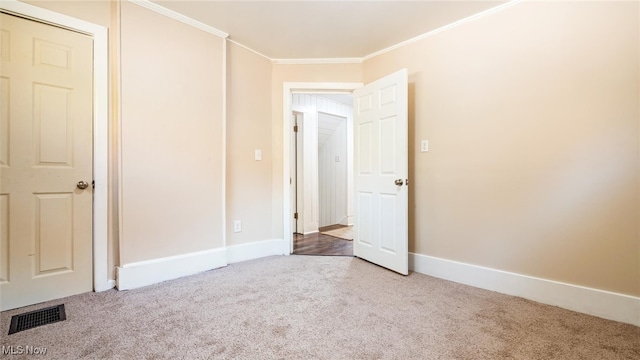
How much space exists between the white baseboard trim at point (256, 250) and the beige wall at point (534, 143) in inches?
60.1

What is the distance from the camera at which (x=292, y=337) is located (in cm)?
152

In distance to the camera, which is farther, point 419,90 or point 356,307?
point 419,90

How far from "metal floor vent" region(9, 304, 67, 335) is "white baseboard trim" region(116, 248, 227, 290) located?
0.38 m

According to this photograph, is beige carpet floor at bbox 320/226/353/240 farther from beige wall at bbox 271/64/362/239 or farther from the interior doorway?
beige wall at bbox 271/64/362/239

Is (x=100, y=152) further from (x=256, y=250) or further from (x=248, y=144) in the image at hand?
(x=256, y=250)

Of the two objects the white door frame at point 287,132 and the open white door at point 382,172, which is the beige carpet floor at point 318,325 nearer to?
the open white door at point 382,172

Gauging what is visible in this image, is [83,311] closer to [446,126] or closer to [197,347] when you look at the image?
[197,347]

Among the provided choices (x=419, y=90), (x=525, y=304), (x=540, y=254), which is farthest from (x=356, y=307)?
(x=419, y=90)

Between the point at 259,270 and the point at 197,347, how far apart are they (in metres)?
1.24

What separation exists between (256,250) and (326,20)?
8.08ft

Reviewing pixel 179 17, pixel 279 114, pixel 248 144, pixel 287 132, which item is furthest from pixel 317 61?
pixel 179 17

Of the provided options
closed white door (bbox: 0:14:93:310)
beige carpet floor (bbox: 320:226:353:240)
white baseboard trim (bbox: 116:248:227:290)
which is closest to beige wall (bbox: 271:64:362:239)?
white baseboard trim (bbox: 116:248:227:290)

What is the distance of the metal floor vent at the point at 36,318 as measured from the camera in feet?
5.24

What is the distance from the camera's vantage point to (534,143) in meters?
2.04
